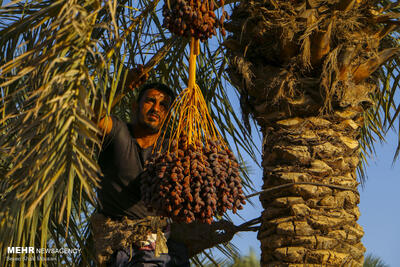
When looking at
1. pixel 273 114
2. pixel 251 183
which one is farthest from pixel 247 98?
pixel 251 183

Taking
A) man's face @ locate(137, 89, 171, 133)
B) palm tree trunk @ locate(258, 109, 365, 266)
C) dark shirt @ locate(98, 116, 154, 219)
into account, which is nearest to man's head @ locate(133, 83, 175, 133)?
man's face @ locate(137, 89, 171, 133)

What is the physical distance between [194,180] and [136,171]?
2.91ft

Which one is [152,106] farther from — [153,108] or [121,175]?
[121,175]

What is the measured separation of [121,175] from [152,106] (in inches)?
18.1

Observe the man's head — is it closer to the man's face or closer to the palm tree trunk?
the man's face

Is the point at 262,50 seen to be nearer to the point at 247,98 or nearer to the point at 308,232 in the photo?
the point at 247,98

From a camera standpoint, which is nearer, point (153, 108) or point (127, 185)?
point (127, 185)

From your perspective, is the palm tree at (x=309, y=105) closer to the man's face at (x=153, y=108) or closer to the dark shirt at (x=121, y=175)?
the man's face at (x=153, y=108)

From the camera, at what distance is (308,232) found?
281 cm

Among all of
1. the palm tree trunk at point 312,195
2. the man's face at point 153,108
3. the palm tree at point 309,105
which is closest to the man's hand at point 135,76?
the man's face at point 153,108

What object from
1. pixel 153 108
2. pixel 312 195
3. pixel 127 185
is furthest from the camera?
pixel 153 108

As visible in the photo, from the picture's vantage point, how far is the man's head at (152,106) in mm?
3385

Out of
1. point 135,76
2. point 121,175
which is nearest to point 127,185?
point 121,175

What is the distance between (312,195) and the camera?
2.89 m
